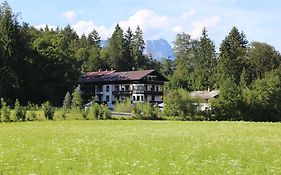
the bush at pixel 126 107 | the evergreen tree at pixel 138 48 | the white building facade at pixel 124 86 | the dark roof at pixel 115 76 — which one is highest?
the evergreen tree at pixel 138 48

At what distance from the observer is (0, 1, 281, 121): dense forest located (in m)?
77.0

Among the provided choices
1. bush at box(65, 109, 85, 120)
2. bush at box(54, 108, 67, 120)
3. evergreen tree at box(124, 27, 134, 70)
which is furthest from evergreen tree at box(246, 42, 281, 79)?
bush at box(54, 108, 67, 120)

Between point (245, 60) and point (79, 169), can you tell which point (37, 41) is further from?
point (79, 169)

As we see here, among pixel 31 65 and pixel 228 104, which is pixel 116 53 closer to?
pixel 31 65

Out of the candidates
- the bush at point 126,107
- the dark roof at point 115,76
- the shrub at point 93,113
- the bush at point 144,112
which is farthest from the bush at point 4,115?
the dark roof at point 115,76

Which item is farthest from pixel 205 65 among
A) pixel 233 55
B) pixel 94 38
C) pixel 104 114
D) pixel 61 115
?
pixel 61 115

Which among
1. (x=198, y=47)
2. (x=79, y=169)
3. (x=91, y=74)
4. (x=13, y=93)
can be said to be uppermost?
(x=198, y=47)

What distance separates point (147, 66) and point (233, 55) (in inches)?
1710

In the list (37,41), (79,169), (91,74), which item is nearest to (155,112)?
(37,41)

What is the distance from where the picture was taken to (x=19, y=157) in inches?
721

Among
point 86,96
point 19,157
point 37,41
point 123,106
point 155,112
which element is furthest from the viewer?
point 86,96

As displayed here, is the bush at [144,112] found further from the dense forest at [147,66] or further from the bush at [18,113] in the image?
the bush at [18,113]

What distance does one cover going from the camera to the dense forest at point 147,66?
77000mm

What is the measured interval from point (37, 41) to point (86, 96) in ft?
85.5
